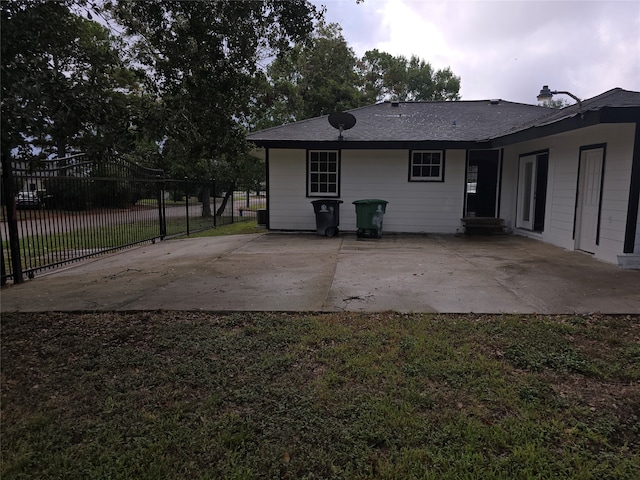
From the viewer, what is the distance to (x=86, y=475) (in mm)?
2236

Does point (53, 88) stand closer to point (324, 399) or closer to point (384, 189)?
point (324, 399)

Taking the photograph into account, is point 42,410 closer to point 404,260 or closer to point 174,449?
point 174,449

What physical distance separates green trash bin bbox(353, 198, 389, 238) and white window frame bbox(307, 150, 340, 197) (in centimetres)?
133

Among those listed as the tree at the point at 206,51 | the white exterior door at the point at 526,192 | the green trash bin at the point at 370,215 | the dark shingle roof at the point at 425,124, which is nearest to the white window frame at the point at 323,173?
the dark shingle roof at the point at 425,124

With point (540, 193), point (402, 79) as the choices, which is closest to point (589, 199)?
point (540, 193)

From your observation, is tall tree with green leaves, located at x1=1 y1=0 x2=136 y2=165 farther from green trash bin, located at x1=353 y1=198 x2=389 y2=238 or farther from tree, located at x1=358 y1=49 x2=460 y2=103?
tree, located at x1=358 y1=49 x2=460 y2=103

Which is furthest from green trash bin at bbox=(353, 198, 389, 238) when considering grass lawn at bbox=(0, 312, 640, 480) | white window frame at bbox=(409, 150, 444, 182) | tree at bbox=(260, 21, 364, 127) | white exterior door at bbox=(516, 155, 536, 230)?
tree at bbox=(260, 21, 364, 127)

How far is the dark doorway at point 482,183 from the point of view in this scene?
12.9 metres

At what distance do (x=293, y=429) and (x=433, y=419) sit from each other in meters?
0.91

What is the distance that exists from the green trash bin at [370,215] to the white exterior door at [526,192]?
3985 mm

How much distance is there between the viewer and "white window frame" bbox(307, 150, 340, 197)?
488 inches

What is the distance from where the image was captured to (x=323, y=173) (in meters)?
12.5

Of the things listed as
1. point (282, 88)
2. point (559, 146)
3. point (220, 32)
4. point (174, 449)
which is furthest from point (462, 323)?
point (282, 88)

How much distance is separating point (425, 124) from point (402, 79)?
2491cm
